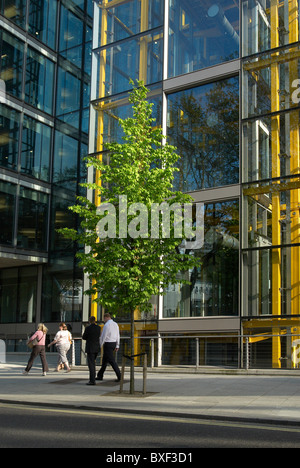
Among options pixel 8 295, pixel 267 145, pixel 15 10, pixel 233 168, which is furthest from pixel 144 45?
pixel 8 295

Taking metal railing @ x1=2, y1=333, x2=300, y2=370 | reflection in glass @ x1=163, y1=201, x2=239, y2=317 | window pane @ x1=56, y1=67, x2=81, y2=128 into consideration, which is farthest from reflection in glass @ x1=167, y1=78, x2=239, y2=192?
window pane @ x1=56, y1=67, x2=81, y2=128

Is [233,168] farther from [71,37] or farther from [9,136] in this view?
[71,37]

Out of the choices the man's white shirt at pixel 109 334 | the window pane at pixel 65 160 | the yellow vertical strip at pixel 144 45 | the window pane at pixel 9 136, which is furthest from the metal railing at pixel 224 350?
the window pane at pixel 65 160

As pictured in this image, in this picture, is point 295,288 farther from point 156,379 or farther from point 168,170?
point 168,170

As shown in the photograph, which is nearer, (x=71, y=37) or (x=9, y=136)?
(x=9, y=136)

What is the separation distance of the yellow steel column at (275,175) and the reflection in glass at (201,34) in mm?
1382

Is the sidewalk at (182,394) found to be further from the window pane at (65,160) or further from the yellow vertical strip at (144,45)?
the window pane at (65,160)

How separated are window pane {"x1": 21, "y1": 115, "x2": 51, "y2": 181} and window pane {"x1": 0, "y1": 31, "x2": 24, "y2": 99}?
66.3 inches

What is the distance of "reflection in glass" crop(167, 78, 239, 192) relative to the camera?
19.5 meters

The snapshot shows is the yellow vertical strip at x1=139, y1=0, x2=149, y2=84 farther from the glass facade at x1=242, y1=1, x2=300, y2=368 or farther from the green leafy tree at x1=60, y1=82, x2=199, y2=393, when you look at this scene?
the green leafy tree at x1=60, y1=82, x2=199, y2=393

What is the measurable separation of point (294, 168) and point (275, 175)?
0.67 meters

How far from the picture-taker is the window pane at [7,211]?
28469mm

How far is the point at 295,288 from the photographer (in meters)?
17.6

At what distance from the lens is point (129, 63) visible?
74.2ft
